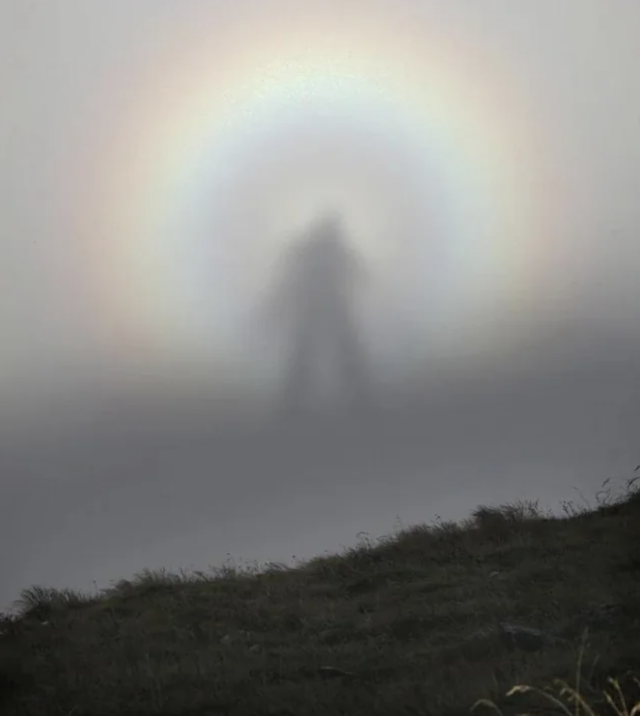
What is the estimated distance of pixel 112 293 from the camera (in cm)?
268

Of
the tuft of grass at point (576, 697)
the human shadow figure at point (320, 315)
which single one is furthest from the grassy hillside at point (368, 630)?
the human shadow figure at point (320, 315)

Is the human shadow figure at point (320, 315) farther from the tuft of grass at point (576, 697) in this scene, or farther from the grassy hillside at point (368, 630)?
the tuft of grass at point (576, 697)

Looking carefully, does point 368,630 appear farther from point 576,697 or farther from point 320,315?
point 320,315

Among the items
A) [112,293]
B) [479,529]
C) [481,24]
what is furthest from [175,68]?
[479,529]

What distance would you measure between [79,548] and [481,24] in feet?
6.61

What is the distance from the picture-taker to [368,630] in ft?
7.53

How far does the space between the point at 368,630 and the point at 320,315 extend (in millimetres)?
939

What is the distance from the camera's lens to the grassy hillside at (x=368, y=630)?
209cm

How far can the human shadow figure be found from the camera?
2.68 m

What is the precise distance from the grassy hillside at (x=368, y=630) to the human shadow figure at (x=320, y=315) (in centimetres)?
50

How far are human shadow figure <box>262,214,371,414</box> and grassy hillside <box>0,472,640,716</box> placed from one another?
1.64 feet

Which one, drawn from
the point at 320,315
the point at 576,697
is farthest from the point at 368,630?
the point at 320,315

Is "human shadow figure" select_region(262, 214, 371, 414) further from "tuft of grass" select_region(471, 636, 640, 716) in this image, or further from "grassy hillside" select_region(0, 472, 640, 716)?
"tuft of grass" select_region(471, 636, 640, 716)

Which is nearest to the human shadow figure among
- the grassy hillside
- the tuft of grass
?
the grassy hillside
